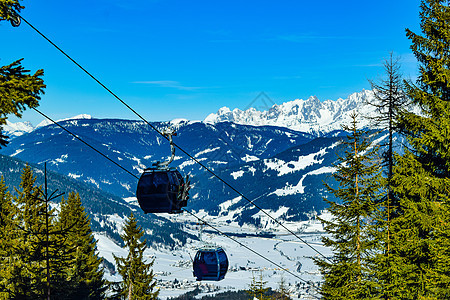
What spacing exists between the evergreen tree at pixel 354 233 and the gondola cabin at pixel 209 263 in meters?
14.9

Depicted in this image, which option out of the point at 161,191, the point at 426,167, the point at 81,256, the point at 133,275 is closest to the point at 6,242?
the point at 81,256

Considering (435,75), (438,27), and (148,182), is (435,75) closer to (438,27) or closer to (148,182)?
(438,27)

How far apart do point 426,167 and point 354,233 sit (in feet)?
14.8

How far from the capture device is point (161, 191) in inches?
618

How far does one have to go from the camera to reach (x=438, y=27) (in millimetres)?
16656

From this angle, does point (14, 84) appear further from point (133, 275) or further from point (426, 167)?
point (133, 275)

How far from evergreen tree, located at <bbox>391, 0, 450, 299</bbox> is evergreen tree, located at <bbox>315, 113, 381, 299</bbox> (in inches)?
49.7

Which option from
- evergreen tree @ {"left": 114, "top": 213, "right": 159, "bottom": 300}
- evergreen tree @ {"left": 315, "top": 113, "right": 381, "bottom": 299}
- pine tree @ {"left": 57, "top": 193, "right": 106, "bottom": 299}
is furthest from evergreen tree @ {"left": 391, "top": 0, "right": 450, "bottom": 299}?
pine tree @ {"left": 57, "top": 193, "right": 106, "bottom": 299}

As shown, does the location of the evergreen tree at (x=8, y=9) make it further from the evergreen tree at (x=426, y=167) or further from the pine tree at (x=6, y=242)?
the pine tree at (x=6, y=242)

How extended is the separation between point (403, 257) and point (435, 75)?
7457 mm

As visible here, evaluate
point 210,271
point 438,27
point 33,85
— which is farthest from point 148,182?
point 210,271

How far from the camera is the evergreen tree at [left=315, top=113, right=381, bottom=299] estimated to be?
1867 cm

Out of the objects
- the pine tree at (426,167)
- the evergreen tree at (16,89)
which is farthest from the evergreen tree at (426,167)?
the evergreen tree at (16,89)

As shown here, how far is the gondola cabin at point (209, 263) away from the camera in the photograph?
112 feet
